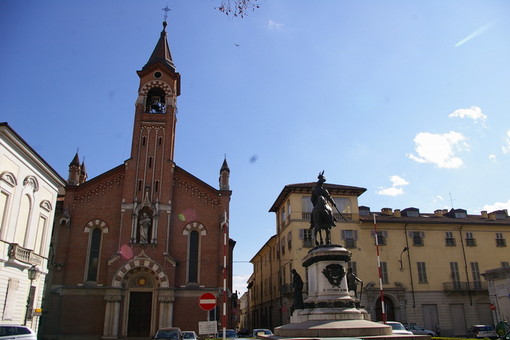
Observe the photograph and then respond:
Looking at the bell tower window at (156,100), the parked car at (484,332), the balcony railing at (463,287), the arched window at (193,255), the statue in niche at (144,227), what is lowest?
the parked car at (484,332)

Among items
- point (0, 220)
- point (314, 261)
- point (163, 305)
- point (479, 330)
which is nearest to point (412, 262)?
point (479, 330)

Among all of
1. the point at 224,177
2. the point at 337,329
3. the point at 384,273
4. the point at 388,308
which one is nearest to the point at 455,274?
the point at 384,273

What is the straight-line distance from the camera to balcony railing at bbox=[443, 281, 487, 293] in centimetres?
3997

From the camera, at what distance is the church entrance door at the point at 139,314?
31.0 metres

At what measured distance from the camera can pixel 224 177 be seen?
36.4 meters

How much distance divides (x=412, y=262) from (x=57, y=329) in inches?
1249

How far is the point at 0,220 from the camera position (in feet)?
68.6

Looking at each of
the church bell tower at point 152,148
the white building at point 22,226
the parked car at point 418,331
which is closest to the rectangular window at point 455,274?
the parked car at point 418,331

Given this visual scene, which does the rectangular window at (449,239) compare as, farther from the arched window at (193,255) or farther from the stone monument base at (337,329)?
the stone monument base at (337,329)

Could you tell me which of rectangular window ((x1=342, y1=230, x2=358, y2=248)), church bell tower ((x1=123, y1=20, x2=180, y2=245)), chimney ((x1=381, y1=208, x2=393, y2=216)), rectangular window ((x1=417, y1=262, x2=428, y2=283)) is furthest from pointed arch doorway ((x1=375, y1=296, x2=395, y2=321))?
church bell tower ((x1=123, y1=20, x2=180, y2=245))

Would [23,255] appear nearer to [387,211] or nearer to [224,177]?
[224,177]

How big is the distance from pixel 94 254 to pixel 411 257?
1156 inches

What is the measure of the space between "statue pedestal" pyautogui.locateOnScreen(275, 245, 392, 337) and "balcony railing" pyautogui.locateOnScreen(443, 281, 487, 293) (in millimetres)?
28825

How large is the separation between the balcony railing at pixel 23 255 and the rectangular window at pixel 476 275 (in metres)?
38.2
